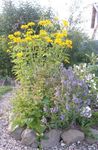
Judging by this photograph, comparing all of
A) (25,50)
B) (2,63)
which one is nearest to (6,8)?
(2,63)

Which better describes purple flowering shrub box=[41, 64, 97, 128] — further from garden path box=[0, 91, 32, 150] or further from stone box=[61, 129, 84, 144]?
garden path box=[0, 91, 32, 150]

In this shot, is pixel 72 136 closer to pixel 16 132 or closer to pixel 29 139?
pixel 29 139

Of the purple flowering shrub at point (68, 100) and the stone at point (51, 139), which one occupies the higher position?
the purple flowering shrub at point (68, 100)

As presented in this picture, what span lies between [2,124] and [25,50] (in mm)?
1253

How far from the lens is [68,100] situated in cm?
321

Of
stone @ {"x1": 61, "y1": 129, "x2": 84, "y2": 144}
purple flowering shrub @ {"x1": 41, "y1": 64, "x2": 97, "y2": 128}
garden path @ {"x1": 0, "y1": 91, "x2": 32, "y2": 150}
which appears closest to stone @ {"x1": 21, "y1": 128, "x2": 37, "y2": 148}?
garden path @ {"x1": 0, "y1": 91, "x2": 32, "y2": 150}

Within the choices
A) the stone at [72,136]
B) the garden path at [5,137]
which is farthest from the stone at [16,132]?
the stone at [72,136]

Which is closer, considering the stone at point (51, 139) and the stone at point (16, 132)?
the stone at point (51, 139)

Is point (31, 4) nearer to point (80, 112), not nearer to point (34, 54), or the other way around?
point (34, 54)

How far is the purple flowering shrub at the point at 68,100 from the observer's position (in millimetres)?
3176

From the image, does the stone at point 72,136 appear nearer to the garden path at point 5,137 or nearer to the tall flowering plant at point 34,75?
the tall flowering plant at point 34,75

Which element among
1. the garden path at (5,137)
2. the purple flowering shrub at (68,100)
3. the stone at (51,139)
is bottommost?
the garden path at (5,137)

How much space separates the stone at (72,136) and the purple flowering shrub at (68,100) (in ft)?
0.31

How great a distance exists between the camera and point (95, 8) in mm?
9938
